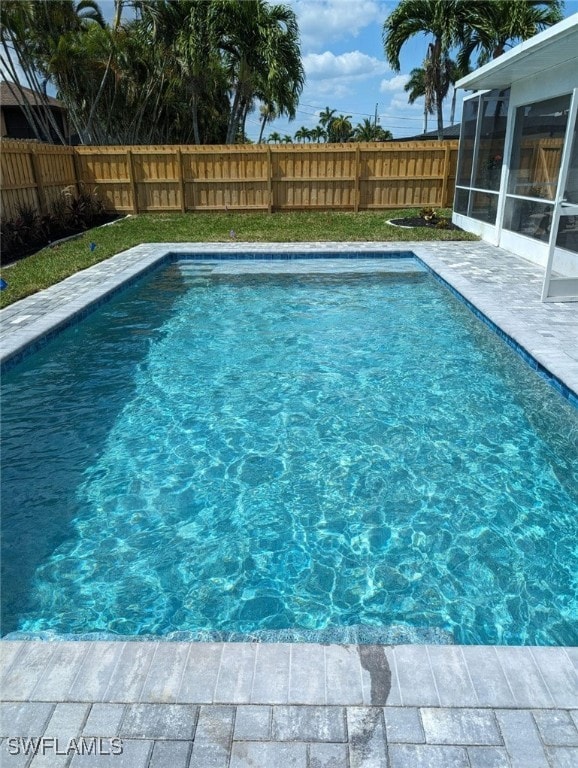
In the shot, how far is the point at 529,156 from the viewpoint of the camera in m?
9.15

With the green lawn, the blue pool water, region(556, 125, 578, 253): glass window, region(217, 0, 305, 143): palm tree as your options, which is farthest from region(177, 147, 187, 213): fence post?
region(556, 125, 578, 253): glass window

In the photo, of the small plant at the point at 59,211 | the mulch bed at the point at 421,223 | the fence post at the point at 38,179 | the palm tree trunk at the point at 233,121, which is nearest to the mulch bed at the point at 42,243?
the small plant at the point at 59,211

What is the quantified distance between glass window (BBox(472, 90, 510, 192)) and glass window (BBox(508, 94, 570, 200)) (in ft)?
1.64

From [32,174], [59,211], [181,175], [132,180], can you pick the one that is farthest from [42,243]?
[181,175]

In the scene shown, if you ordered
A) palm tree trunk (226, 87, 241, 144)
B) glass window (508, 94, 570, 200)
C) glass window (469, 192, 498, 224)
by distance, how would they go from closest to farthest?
glass window (508, 94, 570, 200) < glass window (469, 192, 498, 224) < palm tree trunk (226, 87, 241, 144)

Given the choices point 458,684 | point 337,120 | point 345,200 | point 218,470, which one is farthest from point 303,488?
point 337,120

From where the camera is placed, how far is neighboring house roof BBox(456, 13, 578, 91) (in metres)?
6.07

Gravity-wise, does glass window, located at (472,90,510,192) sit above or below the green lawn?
above

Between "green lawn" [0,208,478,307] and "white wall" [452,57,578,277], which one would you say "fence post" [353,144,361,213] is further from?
"white wall" [452,57,578,277]

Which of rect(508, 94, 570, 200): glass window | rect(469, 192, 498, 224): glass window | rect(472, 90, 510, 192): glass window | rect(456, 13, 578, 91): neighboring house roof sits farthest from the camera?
rect(469, 192, 498, 224): glass window

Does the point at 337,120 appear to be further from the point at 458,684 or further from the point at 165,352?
the point at 458,684

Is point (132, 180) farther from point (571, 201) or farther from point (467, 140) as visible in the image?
point (571, 201)

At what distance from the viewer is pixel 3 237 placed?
10.2 meters

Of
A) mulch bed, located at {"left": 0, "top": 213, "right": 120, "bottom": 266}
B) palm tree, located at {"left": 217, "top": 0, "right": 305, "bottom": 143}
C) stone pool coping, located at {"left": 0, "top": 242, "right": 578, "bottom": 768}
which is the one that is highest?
palm tree, located at {"left": 217, "top": 0, "right": 305, "bottom": 143}
